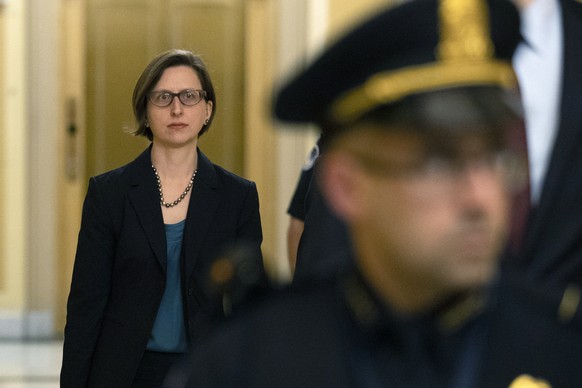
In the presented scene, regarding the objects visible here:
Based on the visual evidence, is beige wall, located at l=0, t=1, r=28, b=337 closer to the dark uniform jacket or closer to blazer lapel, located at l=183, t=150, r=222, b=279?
blazer lapel, located at l=183, t=150, r=222, b=279

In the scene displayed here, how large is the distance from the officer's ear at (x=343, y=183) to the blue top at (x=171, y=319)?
2.43 metres

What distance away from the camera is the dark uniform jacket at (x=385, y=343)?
3.92 feet

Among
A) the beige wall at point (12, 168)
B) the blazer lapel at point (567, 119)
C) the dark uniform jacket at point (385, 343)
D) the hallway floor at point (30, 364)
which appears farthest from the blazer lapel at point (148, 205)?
the beige wall at point (12, 168)

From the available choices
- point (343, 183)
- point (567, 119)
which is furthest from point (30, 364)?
point (343, 183)

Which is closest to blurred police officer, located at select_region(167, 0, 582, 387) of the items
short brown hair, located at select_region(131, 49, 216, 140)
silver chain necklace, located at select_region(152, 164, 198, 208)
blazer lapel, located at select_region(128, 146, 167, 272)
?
blazer lapel, located at select_region(128, 146, 167, 272)

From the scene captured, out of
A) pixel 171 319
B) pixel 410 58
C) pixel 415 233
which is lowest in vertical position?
pixel 171 319

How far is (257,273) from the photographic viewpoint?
133cm

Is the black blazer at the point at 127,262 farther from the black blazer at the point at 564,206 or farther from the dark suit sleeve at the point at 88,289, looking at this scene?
the black blazer at the point at 564,206

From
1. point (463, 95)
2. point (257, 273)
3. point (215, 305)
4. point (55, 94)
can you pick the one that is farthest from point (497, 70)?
point (55, 94)

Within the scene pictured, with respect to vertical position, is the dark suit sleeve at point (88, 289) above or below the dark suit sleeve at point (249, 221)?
below

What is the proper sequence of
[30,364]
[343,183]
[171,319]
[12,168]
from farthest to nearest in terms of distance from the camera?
[12,168] < [30,364] < [171,319] < [343,183]

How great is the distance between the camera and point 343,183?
4.06ft

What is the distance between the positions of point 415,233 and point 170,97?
2.80 metres

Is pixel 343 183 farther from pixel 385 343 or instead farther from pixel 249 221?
pixel 249 221
